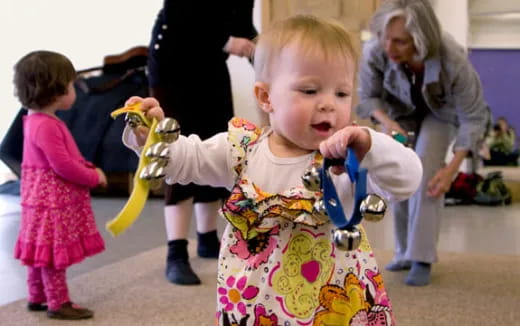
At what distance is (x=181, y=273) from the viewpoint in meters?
2.01

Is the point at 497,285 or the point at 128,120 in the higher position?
the point at 128,120

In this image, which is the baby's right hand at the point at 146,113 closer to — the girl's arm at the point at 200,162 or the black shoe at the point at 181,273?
the girl's arm at the point at 200,162

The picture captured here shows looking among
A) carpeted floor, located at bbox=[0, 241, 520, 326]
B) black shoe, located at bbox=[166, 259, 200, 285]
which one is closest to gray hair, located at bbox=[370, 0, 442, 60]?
carpeted floor, located at bbox=[0, 241, 520, 326]

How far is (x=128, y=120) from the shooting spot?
94cm

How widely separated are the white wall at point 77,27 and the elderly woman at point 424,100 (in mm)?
2472

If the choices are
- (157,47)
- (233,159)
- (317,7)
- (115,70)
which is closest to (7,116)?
(115,70)

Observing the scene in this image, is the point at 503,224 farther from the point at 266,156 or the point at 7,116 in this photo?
the point at 7,116

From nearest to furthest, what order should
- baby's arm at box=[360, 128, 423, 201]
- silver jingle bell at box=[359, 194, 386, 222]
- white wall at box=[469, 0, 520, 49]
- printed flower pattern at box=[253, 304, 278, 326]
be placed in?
1. silver jingle bell at box=[359, 194, 386, 222]
2. baby's arm at box=[360, 128, 423, 201]
3. printed flower pattern at box=[253, 304, 278, 326]
4. white wall at box=[469, 0, 520, 49]

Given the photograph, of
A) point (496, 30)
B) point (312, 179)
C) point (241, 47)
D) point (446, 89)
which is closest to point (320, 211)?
point (312, 179)

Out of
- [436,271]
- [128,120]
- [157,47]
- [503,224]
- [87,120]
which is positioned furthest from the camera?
[87,120]

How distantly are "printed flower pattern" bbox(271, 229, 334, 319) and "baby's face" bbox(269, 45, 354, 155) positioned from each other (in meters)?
0.15

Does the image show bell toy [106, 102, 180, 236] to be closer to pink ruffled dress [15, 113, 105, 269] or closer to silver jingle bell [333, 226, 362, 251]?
silver jingle bell [333, 226, 362, 251]

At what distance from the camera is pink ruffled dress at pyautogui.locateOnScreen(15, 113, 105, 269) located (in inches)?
65.9

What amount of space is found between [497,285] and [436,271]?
0.24m
